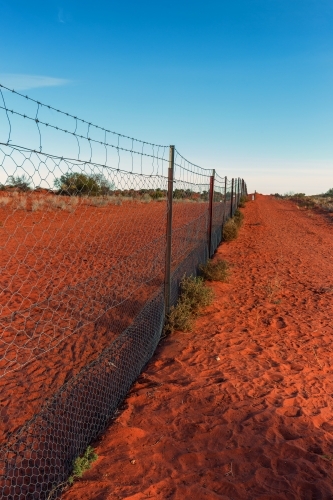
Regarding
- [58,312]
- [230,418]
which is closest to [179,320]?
[58,312]

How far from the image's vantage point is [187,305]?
22.3ft

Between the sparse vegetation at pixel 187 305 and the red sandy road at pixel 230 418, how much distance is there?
0.19 meters

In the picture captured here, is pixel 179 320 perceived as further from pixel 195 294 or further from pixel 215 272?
pixel 215 272

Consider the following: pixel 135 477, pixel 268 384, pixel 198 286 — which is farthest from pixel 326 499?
pixel 198 286

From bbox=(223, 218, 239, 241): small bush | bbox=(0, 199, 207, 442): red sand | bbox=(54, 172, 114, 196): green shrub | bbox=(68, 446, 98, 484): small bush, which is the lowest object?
bbox=(68, 446, 98, 484): small bush

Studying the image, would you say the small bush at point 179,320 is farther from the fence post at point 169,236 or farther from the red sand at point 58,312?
the red sand at point 58,312

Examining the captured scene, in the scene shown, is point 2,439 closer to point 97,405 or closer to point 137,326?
point 97,405

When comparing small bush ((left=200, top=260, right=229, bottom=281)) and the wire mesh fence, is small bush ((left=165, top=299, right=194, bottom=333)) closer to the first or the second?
the wire mesh fence

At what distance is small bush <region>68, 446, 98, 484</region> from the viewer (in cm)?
328

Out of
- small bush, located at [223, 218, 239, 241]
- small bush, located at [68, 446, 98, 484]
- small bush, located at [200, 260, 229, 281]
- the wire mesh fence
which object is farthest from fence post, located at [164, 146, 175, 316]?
small bush, located at [223, 218, 239, 241]

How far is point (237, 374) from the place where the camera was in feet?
16.6

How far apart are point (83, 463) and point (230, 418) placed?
1.47m

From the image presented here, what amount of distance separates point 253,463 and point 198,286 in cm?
416

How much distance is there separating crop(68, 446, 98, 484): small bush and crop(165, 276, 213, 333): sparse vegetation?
2927mm
